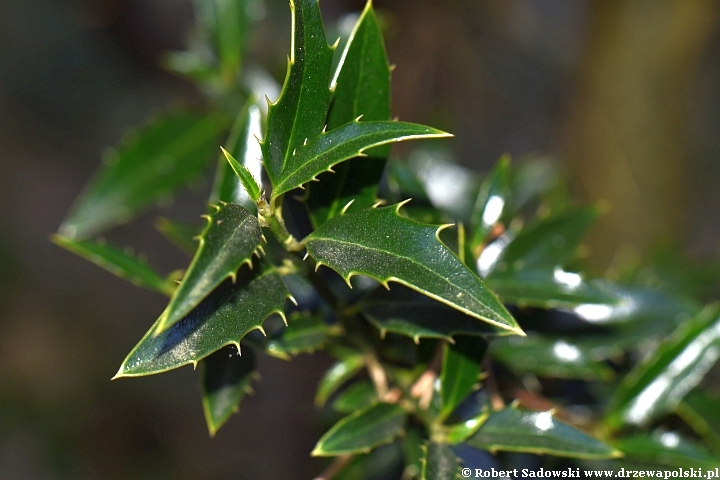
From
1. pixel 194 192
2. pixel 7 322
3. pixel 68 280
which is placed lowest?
pixel 7 322

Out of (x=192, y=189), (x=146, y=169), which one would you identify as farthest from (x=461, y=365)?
(x=192, y=189)

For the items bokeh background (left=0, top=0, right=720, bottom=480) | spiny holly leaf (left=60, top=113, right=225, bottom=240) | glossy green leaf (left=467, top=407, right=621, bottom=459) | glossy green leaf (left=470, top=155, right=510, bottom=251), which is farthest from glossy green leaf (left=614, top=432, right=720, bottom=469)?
bokeh background (left=0, top=0, right=720, bottom=480)

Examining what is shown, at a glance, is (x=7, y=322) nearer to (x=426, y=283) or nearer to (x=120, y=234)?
(x=120, y=234)

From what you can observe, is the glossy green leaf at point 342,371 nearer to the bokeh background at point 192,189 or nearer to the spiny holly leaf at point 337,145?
the spiny holly leaf at point 337,145

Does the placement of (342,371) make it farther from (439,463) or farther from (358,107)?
(358,107)

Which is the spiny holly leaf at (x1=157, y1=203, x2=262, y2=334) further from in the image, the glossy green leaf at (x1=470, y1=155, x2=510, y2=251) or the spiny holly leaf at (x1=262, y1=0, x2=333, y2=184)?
the glossy green leaf at (x1=470, y1=155, x2=510, y2=251)

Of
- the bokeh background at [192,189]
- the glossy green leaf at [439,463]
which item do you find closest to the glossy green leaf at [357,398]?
the glossy green leaf at [439,463]

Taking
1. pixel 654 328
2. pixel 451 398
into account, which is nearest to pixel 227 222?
pixel 451 398
